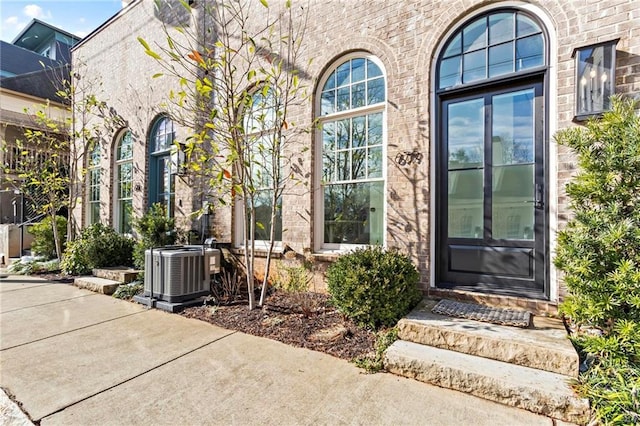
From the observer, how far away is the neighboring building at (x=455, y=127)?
3072mm

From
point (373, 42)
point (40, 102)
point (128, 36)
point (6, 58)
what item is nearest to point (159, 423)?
point (373, 42)

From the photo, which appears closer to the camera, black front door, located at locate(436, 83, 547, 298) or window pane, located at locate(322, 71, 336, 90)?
black front door, located at locate(436, 83, 547, 298)

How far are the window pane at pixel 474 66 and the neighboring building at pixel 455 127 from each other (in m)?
0.01

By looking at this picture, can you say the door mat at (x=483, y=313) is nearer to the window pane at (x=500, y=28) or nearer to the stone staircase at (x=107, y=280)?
the window pane at (x=500, y=28)

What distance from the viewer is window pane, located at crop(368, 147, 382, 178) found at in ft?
13.8

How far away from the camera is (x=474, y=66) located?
364 cm

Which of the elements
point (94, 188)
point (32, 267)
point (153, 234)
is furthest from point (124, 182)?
point (153, 234)

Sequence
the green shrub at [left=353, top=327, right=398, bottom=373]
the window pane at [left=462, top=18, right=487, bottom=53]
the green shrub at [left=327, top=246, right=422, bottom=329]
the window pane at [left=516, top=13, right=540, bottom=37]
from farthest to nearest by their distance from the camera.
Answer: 1. the window pane at [left=462, top=18, right=487, bottom=53]
2. the window pane at [left=516, top=13, right=540, bottom=37]
3. the green shrub at [left=327, top=246, right=422, bottom=329]
4. the green shrub at [left=353, top=327, right=398, bottom=373]

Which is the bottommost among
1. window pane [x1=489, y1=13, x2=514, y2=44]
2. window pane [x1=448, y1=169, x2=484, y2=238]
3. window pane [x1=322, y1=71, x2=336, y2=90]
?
window pane [x1=448, y1=169, x2=484, y2=238]

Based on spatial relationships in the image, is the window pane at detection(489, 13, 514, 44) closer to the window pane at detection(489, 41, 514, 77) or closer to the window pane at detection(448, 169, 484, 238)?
the window pane at detection(489, 41, 514, 77)

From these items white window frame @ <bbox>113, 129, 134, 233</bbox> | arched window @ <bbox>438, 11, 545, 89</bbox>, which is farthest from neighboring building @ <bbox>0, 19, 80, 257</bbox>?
arched window @ <bbox>438, 11, 545, 89</bbox>

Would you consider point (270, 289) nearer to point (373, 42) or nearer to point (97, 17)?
point (373, 42)

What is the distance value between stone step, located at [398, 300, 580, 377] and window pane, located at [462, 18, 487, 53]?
299 centimetres

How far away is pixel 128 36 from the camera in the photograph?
740 centimetres
